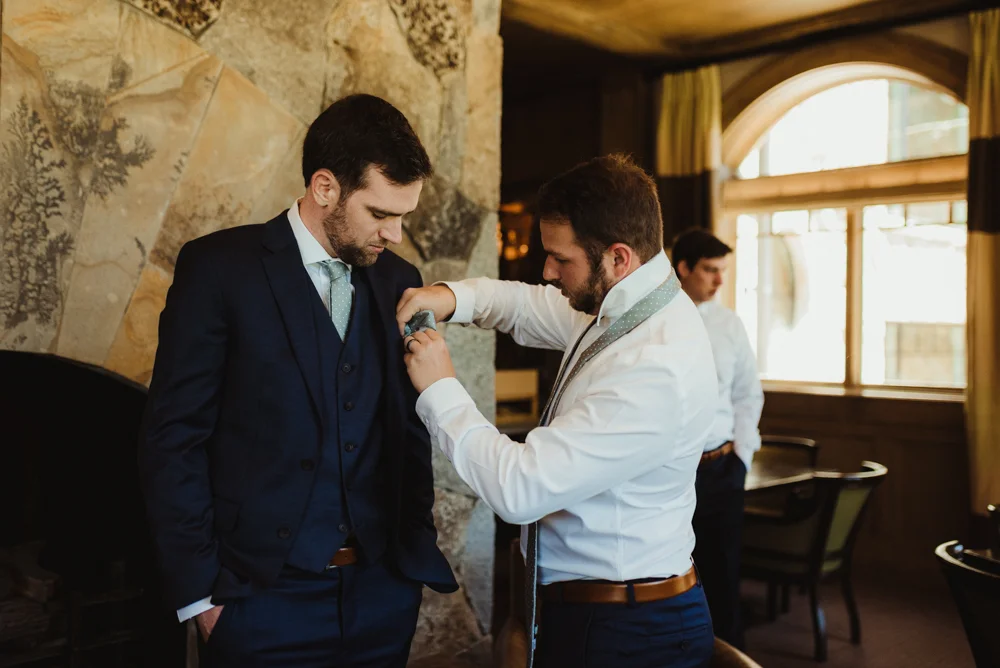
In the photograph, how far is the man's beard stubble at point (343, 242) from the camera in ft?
5.22

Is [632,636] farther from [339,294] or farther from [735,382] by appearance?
[735,382]

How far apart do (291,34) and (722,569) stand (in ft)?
7.68

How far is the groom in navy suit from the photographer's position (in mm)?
1467

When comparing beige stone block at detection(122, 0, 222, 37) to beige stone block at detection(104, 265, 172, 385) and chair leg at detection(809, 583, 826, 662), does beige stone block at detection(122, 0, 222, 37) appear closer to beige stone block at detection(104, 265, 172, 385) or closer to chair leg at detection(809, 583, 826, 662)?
beige stone block at detection(104, 265, 172, 385)

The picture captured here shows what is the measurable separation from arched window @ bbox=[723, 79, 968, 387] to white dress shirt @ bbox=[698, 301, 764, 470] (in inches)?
92.3

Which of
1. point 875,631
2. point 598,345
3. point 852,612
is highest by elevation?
point 598,345

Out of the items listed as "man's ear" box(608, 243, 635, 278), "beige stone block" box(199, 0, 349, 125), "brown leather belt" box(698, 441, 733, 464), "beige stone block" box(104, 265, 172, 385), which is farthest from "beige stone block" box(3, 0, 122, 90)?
"brown leather belt" box(698, 441, 733, 464)

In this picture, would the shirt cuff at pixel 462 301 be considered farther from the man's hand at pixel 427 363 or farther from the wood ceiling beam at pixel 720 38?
the wood ceiling beam at pixel 720 38

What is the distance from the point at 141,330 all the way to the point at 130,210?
281 millimetres

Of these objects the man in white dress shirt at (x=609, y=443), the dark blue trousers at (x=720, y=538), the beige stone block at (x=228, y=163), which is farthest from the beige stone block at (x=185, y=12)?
the dark blue trousers at (x=720, y=538)

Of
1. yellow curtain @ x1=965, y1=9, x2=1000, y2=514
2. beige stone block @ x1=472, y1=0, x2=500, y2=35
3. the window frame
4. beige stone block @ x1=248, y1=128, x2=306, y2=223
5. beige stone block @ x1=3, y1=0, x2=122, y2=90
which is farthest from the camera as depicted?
the window frame

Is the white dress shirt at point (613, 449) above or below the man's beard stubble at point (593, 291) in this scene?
below

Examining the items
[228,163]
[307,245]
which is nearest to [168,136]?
[228,163]

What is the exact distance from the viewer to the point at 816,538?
3.67 m
